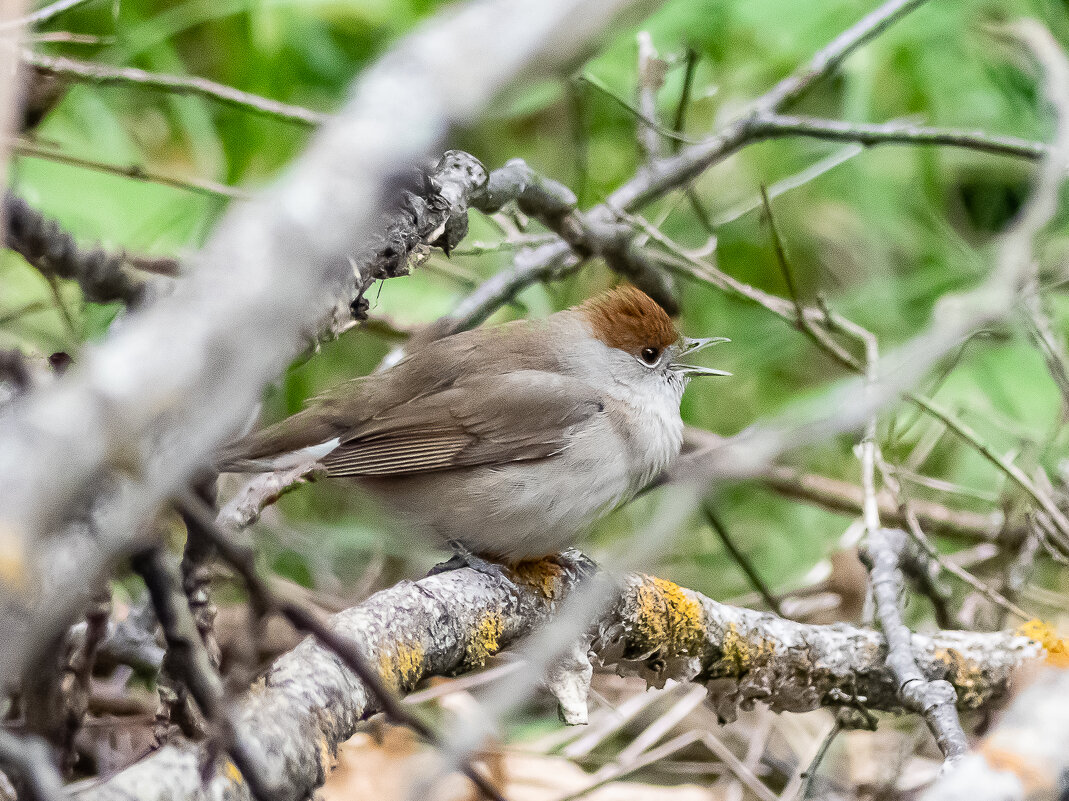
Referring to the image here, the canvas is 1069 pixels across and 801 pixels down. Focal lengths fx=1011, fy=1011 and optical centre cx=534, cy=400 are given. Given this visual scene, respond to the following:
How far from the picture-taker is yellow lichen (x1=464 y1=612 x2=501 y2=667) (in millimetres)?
2262

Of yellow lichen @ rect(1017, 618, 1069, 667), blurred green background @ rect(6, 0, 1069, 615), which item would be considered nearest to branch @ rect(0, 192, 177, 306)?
blurred green background @ rect(6, 0, 1069, 615)

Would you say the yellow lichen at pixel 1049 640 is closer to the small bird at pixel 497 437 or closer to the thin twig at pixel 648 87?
the small bird at pixel 497 437

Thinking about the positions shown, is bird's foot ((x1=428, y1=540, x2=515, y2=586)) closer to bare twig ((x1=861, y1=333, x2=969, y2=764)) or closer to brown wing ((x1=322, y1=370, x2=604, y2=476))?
brown wing ((x1=322, y1=370, x2=604, y2=476))

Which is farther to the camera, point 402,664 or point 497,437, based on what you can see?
point 497,437

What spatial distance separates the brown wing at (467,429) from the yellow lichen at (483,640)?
35.6 inches

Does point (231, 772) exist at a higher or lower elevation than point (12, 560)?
lower

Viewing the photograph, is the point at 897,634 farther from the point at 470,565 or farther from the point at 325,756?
the point at 325,756

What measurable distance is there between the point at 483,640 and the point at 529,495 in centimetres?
81

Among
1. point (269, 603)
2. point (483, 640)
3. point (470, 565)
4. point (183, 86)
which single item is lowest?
point (470, 565)

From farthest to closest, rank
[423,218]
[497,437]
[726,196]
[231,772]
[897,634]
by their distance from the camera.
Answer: [726,196] < [497,437] < [897,634] < [423,218] < [231,772]

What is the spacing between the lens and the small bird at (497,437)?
305 centimetres

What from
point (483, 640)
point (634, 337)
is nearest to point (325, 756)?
point (483, 640)

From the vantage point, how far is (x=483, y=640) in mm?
2311

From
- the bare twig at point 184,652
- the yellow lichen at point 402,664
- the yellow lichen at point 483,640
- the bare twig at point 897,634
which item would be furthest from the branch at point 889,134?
the bare twig at point 184,652
